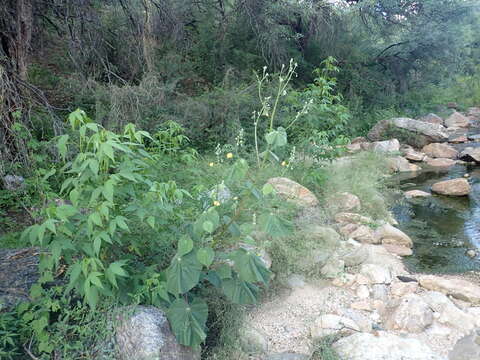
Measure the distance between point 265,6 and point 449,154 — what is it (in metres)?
4.92

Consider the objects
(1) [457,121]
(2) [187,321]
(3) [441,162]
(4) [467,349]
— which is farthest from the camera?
(1) [457,121]

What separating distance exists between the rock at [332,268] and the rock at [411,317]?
2.01 feet

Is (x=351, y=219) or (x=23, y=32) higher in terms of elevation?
(x=23, y=32)

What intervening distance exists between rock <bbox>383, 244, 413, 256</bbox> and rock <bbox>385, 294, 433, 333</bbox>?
1.39 meters

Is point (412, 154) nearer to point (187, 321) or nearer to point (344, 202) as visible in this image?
point (344, 202)

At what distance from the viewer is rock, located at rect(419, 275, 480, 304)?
11.6ft

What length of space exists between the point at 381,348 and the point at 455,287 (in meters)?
1.39

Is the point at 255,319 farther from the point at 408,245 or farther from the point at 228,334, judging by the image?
the point at 408,245

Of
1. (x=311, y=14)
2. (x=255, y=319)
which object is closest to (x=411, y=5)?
(x=311, y=14)

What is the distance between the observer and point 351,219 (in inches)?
197

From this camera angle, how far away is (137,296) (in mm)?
2260

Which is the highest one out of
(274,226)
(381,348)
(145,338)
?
(274,226)

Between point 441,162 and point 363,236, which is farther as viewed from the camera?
point 441,162

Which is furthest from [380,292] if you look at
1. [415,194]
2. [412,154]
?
[412,154]
